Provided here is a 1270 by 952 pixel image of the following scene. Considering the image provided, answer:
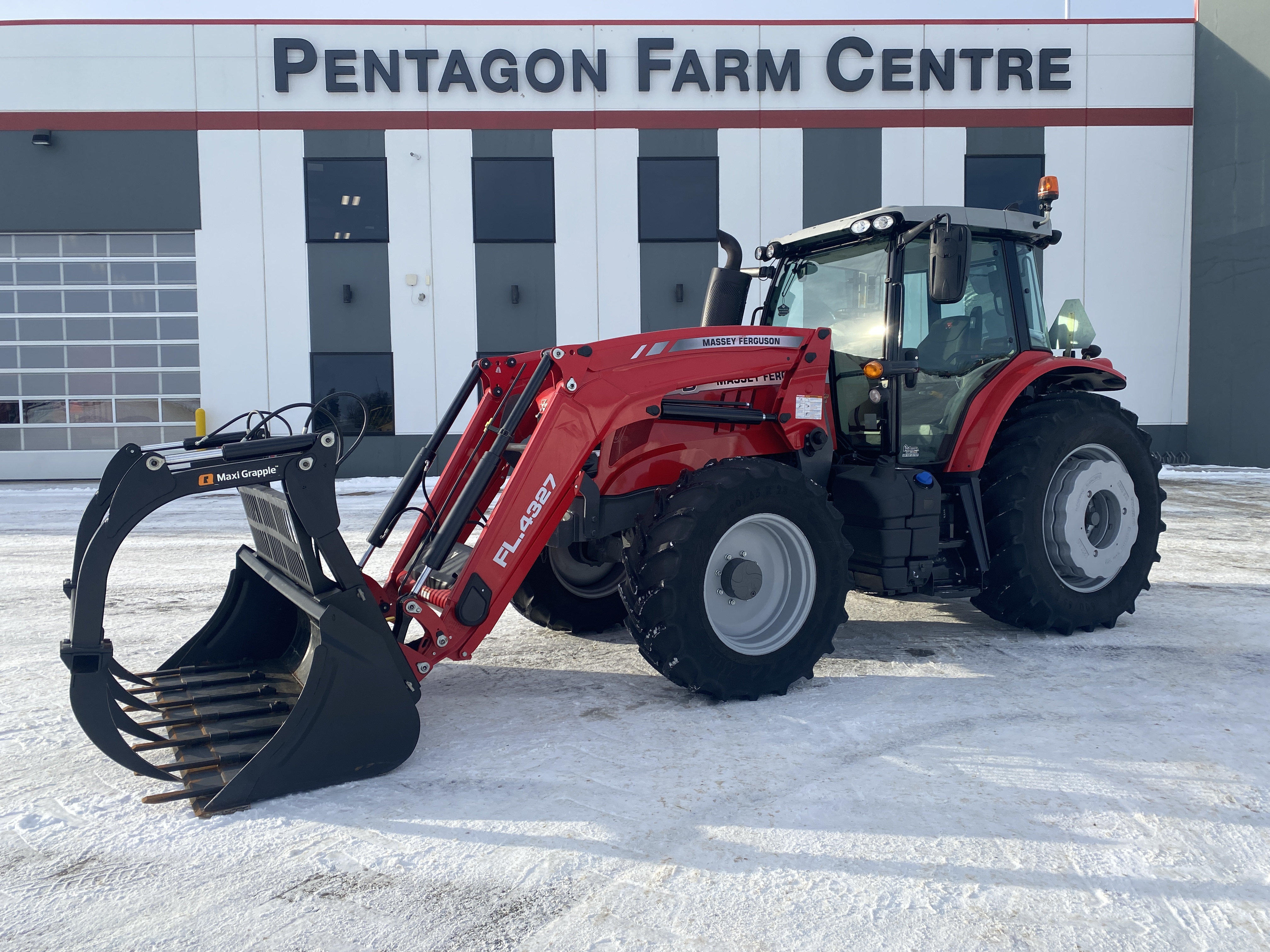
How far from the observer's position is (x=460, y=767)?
3170 millimetres

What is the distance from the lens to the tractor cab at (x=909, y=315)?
464 centimetres

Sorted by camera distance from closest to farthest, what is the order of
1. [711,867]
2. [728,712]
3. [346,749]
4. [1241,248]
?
[711,867] → [346,749] → [728,712] → [1241,248]

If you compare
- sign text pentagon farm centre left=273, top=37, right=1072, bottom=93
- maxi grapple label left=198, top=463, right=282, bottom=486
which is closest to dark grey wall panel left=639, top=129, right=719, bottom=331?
sign text pentagon farm centre left=273, top=37, right=1072, bottom=93

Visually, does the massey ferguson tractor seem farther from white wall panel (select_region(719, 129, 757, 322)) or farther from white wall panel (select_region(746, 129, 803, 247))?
white wall panel (select_region(746, 129, 803, 247))

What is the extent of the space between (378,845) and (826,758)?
1578 mm

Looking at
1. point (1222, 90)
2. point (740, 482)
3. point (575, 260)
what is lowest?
point (740, 482)

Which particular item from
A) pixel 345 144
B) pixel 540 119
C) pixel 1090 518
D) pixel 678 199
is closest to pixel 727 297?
pixel 1090 518

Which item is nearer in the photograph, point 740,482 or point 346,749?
point 346,749

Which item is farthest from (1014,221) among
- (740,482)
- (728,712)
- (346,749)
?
(346,749)

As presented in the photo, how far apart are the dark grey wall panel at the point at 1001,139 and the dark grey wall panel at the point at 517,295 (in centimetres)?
759

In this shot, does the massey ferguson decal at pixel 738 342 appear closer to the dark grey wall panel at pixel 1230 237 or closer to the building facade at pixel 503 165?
the building facade at pixel 503 165

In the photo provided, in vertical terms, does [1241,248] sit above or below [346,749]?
above

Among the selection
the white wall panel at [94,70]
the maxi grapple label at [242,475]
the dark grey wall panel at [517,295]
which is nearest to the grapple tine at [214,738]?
the maxi grapple label at [242,475]

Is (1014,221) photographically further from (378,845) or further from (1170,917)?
(378,845)
